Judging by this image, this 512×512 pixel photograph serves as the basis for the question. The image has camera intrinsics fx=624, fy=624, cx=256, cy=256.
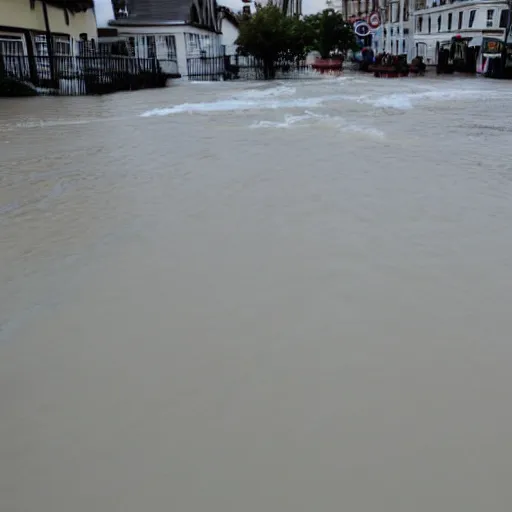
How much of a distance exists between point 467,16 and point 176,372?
4999 cm

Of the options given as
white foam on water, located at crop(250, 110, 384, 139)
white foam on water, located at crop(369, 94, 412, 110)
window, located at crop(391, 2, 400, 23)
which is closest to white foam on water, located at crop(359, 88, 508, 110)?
white foam on water, located at crop(369, 94, 412, 110)

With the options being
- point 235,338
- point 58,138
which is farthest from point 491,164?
point 58,138

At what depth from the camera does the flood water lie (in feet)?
8.59

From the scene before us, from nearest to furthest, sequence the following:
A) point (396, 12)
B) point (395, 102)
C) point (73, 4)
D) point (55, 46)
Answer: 1. point (395, 102)
2. point (55, 46)
3. point (73, 4)
4. point (396, 12)

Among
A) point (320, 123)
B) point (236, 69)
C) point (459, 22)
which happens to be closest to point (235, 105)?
point (320, 123)

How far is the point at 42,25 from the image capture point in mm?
23312

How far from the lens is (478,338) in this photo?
3699mm

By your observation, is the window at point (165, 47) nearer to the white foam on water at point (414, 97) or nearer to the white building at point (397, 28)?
the white foam on water at point (414, 97)

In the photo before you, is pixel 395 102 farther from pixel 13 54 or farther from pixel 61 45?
pixel 61 45

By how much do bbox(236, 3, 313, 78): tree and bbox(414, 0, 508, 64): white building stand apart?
36.9 feet

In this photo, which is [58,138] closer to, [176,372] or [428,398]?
[176,372]

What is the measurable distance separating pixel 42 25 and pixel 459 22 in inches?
1405

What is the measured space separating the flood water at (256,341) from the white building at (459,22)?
117ft

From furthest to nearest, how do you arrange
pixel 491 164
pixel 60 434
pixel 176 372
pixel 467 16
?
pixel 467 16
pixel 491 164
pixel 176 372
pixel 60 434
